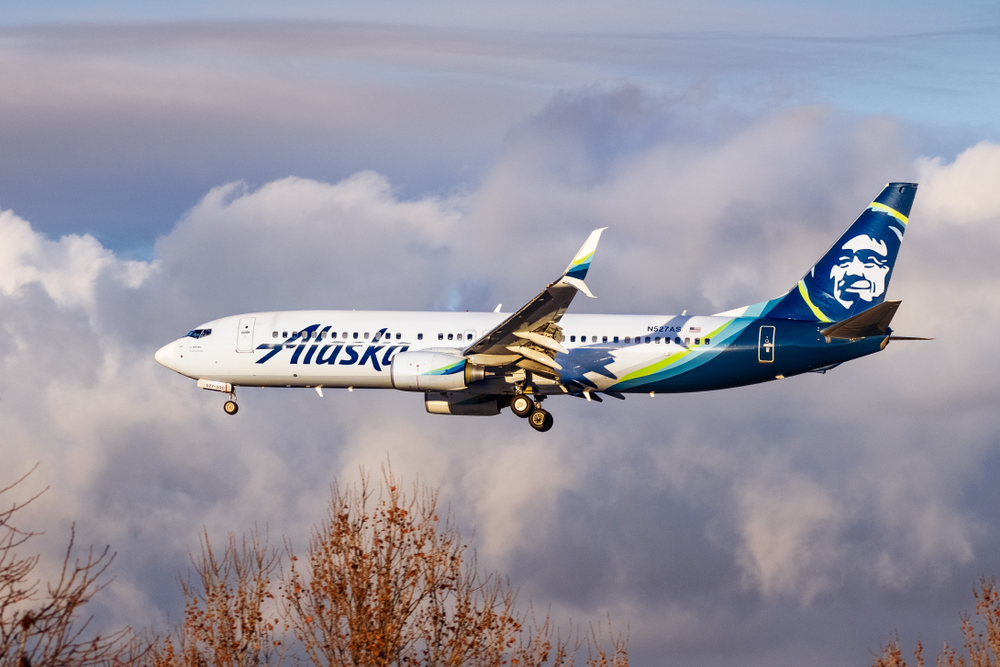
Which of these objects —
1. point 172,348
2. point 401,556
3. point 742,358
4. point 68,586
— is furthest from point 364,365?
point 68,586

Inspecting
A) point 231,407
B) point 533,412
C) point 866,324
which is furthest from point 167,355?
point 866,324

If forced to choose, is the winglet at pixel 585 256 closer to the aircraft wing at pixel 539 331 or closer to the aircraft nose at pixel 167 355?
the aircraft wing at pixel 539 331

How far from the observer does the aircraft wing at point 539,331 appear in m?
40.8

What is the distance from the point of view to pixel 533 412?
159 ft

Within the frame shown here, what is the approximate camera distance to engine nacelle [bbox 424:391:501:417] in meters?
50.1

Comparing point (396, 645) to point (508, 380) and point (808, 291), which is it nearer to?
point (508, 380)

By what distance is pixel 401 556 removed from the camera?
25.0 metres

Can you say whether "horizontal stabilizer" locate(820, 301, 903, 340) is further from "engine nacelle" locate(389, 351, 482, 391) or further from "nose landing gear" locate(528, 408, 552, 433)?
"engine nacelle" locate(389, 351, 482, 391)

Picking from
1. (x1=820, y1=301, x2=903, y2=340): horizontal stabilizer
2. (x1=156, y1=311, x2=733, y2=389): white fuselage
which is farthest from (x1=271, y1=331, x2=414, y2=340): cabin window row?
(x1=820, y1=301, x2=903, y2=340): horizontal stabilizer

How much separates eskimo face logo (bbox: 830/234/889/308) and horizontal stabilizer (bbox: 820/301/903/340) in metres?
3.48

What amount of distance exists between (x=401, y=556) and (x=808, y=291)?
2896 centimetres

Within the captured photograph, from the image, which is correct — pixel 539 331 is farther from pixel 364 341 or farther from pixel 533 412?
pixel 364 341

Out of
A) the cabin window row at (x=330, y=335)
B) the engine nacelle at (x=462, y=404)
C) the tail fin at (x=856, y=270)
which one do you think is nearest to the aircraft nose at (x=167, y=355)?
the cabin window row at (x=330, y=335)

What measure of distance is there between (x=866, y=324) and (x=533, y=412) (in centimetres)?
1368
